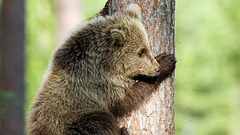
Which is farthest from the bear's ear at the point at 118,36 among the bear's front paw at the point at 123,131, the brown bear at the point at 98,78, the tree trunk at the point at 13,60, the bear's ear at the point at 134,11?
the tree trunk at the point at 13,60

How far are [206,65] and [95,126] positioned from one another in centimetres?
1658

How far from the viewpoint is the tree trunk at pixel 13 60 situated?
14.6 m

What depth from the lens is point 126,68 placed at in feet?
18.6

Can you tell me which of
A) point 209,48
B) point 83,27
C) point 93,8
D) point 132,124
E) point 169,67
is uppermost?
point 93,8

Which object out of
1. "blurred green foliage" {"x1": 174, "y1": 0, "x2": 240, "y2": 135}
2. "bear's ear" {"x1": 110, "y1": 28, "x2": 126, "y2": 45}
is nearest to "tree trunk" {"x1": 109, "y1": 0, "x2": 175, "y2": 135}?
"bear's ear" {"x1": 110, "y1": 28, "x2": 126, "y2": 45}

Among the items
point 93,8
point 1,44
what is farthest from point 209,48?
point 1,44

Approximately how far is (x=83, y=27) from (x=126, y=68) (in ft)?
2.54

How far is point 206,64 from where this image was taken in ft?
70.3

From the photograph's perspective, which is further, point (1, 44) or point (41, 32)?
point (41, 32)

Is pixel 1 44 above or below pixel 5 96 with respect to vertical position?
above

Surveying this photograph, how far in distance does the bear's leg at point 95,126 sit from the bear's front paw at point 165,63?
0.88 meters

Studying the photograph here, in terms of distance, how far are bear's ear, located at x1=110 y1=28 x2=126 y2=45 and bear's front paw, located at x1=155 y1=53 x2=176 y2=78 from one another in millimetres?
504

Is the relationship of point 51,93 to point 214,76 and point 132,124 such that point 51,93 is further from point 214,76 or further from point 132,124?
point 214,76

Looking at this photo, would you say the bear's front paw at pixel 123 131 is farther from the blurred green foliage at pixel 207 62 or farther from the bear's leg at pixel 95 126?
the blurred green foliage at pixel 207 62
